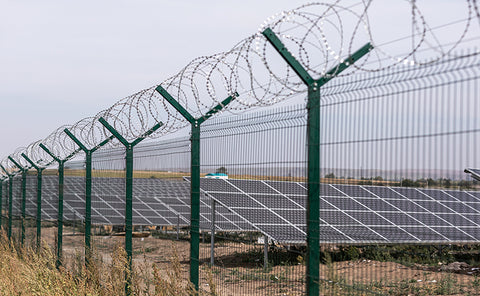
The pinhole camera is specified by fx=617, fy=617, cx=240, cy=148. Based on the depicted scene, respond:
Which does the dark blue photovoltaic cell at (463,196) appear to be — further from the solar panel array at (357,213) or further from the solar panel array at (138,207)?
the solar panel array at (138,207)

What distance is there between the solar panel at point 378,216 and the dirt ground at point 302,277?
63cm

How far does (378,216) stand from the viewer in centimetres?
1259

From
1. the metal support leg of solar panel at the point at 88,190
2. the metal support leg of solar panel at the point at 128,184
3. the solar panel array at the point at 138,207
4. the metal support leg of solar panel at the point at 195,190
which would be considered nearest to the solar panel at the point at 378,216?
the metal support leg of solar panel at the point at 195,190

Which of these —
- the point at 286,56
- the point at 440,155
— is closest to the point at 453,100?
the point at 440,155

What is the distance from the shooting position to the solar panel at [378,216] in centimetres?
986

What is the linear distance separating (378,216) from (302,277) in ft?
24.6

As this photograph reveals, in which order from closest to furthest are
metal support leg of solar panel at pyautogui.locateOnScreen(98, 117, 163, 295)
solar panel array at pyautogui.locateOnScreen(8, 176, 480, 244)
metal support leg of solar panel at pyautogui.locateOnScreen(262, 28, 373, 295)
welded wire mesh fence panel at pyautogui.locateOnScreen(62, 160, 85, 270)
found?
metal support leg of solar panel at pyautogui.locateOnScreen(262, 28, 373, 295) → metal support leg of solar panel at pyautogui.locateOnScreen(98, 117, 163, 295) → solar panel array at pyautogui.locateOnScreen(8, 176, 480, 244) → welded wire mesh fence panel at pyautogui.locateOnScreen(62, 160, 85, 270)

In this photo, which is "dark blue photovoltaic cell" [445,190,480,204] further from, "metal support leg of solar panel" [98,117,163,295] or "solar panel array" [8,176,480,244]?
"metal support leg of solar panel" [98,117,163,295]

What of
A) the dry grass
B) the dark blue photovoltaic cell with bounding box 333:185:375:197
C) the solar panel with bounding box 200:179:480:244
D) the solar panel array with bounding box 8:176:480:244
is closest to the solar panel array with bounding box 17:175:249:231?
the solar panel array with bounding box 8:176:480:244

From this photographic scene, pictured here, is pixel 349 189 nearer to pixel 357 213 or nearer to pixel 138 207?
pixel 357 213

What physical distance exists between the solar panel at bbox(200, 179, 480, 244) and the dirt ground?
0.63m

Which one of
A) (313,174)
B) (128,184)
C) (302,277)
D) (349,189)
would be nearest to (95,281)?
(128,184)

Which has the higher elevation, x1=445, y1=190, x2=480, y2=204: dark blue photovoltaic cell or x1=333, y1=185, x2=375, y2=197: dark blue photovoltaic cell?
x1=333, y1=185, x2=375, y2=197: dark blue photovoltaic cell

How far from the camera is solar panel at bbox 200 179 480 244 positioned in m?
9.86
